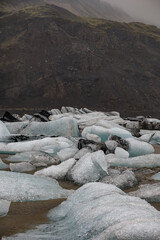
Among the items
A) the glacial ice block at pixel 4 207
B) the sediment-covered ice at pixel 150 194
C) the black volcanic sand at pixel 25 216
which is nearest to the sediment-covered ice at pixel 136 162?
the sediment-covered ice at pixel 150 194

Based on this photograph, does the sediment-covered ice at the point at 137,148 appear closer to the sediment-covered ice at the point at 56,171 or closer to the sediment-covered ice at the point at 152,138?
the sediment-covered ice at the point at 56,171

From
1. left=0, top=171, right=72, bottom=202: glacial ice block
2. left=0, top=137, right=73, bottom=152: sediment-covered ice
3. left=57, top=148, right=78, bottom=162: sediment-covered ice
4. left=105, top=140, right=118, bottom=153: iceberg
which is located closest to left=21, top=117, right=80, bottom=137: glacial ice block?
left=0, top=137, right=73, bottom=152: sediment-covered ice

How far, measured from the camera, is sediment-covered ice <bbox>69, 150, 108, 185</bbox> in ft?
15.9

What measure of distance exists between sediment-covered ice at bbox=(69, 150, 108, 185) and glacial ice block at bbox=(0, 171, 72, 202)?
67 cm

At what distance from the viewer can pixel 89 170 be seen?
4.94 m

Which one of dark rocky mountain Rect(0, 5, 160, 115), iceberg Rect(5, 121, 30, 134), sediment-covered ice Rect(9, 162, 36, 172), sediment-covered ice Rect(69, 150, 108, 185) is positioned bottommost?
dark rocky mountain Rect(0, 5, 160, 115)

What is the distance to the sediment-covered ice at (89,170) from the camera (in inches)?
191

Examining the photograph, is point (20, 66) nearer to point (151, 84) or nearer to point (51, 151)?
point (151, 84)

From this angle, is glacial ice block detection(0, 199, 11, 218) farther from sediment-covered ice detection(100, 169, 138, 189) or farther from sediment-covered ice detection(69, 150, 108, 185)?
sediment-covered ice detection(100, 169, 138, 189)

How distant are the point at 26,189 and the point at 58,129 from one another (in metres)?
7.05

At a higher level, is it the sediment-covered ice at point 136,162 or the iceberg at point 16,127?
the sediment-covered ice at point 136,162

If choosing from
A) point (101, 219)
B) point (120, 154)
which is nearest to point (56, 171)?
point (120, 154)

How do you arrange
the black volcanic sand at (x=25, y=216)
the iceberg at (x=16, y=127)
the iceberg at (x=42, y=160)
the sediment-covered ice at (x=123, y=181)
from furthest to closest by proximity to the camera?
the iceberg at (x=16, y=127)
the iceberg at (x=42, y=160)
the sediment-covered ice at (x=123, y=181)
the black volcanic sand at (x=25, y=216)

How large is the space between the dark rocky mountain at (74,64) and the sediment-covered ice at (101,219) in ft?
247
